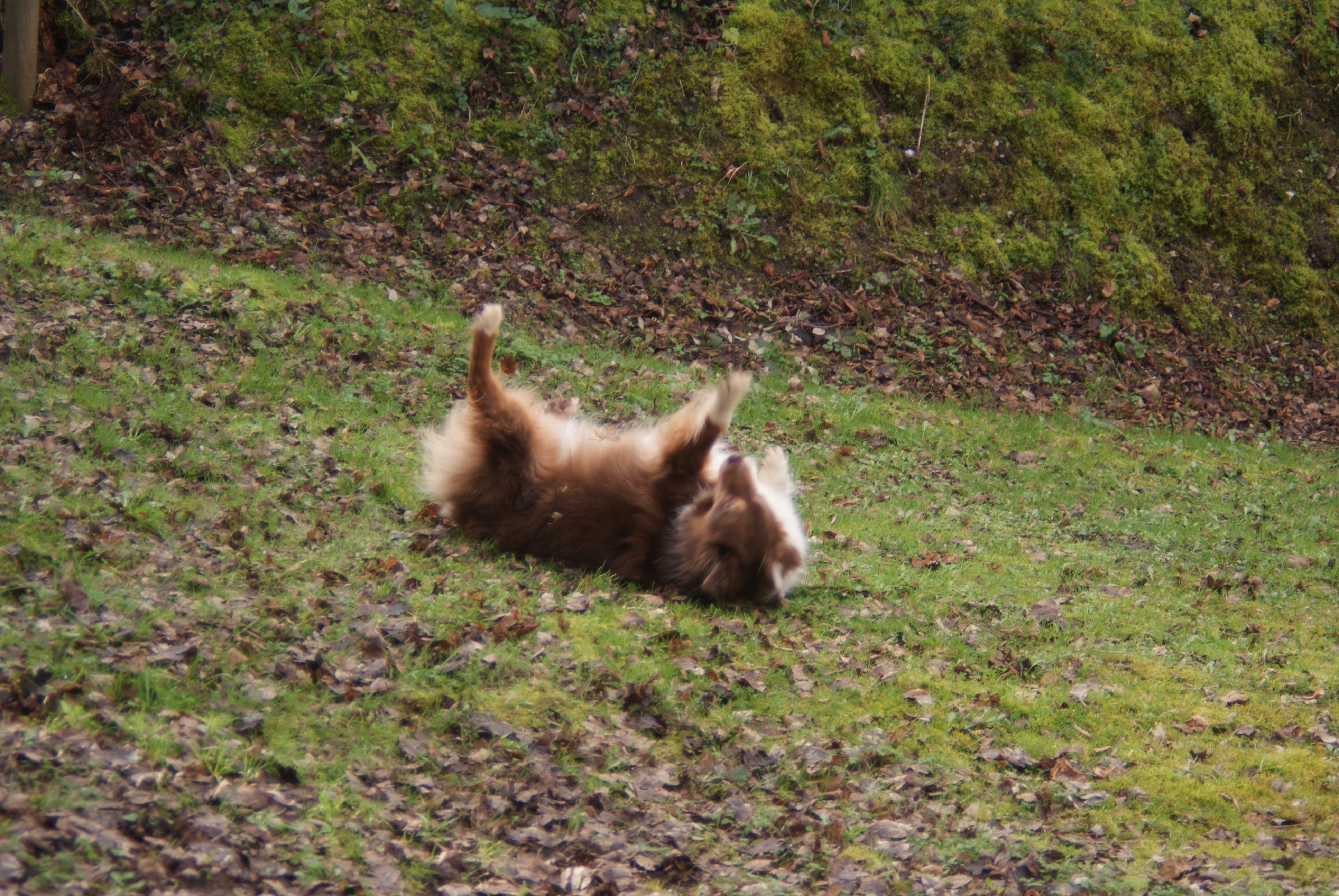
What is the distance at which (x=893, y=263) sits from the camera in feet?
40.3

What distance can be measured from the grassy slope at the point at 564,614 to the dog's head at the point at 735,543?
0.68 feet

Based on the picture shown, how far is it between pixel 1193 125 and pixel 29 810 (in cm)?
1566

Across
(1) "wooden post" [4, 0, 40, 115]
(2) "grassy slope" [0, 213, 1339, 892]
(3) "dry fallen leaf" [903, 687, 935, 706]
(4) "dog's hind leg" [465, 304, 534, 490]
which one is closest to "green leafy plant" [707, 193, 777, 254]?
(2) "grassy slope" [0, 213, 1339, 892]

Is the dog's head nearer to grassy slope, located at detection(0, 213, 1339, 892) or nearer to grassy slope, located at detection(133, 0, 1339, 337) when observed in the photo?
grassy slope, located at detection(0, 213, 1339, 892)

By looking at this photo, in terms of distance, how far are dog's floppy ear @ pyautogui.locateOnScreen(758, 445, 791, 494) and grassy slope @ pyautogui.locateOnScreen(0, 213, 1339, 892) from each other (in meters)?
0.67

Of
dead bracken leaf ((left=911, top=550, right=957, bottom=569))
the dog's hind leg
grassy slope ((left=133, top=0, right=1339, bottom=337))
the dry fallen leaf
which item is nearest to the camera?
the dry fallen leaf

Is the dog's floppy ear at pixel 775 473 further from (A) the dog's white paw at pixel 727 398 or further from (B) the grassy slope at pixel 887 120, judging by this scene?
(B) the grassy slope at pixel 887 120

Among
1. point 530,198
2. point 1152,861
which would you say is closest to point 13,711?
point 1152,861

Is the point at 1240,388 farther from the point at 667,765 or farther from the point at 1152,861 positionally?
the point at 667,765

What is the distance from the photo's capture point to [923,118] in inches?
516

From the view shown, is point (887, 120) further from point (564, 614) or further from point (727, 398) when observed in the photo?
point (564, 614)

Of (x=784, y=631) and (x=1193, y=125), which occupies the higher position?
(x=1193, y=125)

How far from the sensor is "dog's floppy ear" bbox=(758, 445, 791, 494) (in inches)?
260

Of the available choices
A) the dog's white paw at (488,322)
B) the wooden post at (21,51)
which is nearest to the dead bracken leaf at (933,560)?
the dog's white paw at (488,322)
